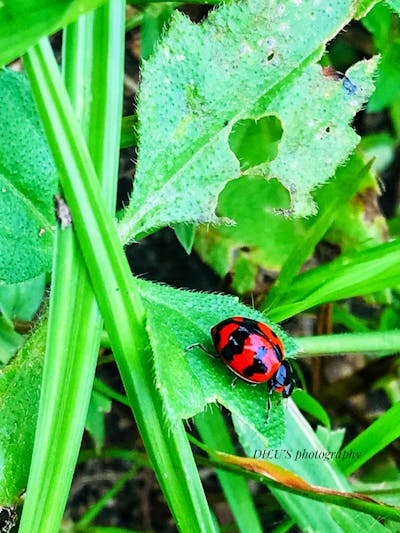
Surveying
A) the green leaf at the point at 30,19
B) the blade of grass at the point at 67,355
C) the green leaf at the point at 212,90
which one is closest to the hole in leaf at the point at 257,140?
the green leaf at the point at 212,90

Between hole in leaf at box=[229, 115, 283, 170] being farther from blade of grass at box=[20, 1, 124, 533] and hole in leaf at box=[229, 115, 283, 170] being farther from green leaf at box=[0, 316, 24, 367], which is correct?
green leaf at box=[0, 316, 24, 367]

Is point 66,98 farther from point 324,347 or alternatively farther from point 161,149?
point 324,347

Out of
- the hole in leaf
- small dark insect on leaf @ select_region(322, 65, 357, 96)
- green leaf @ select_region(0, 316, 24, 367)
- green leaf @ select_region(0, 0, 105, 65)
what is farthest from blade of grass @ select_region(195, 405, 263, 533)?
green leaf @ select_region(0, 0, 105, 65)

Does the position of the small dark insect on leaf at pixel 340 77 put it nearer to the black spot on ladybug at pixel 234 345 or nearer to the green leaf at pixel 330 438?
the black spot on ladybug at pixel 234 345

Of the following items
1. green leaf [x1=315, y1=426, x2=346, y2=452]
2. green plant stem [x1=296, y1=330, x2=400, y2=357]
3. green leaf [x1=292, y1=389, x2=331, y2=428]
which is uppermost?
green plant stem [x1=296, y1=330, x2=400, y2=357]

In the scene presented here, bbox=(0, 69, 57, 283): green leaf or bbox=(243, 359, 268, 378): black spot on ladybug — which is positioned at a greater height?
bbox=(0, 69, 57, 283): green leaf
